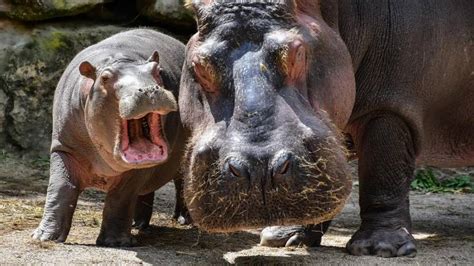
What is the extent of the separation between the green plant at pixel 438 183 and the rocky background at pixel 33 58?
332 cm

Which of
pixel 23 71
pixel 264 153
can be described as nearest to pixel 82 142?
pixel 264 153

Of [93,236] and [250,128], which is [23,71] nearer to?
[93,236]

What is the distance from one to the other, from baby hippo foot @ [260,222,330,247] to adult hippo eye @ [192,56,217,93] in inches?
50.0

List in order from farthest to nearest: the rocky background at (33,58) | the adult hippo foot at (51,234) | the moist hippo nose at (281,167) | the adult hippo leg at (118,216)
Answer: the rocky background at (33,58) < the adult hippo leg at (118,216) < the adult hippo foot at (51,234) < the moist hippo nose at (281,167)

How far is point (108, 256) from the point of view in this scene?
15.7 feet

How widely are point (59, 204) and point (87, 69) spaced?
0.79 m

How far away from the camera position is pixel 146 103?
473 centimetres

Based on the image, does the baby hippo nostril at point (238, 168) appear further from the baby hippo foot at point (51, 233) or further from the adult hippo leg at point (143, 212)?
the adult hippo leg at point (143, 212)

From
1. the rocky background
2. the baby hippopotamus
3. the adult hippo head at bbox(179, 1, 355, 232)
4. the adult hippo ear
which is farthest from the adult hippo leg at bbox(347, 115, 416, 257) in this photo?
the rocky background

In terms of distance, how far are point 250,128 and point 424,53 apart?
5.47 ft

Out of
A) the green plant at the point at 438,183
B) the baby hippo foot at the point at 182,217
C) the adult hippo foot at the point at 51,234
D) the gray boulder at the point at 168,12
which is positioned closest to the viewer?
the adult hippo foot at the point at 51,234

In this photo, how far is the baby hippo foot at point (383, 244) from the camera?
488 cm

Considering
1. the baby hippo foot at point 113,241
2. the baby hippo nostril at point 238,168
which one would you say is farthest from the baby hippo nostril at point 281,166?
the baby hippo foot at point 113,241

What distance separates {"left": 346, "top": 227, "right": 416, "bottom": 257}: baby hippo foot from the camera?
4879 mm
